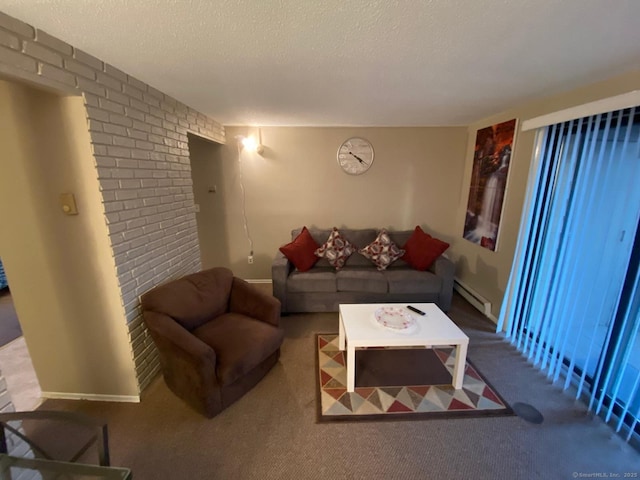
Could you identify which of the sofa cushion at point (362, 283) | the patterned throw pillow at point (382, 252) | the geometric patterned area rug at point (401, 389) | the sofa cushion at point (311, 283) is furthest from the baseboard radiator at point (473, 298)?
the sofa cushion at point (311, 283)

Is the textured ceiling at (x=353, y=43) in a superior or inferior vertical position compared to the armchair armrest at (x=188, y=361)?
superior

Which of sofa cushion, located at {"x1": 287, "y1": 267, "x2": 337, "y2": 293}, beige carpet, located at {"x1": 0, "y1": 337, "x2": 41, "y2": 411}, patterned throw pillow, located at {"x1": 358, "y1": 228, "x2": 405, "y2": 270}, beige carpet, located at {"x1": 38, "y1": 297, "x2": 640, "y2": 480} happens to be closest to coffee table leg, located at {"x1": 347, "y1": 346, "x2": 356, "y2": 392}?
beige carpet, located at {"x1": 38, "y1": 297, "x2": 640, "y2": 480}

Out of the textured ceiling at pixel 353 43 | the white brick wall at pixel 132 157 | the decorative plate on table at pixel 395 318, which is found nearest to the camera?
the textured ceiling at pixel 353 43

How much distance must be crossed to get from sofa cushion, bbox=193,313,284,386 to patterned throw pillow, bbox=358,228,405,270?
162cm

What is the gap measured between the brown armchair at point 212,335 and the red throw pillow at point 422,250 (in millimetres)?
1847

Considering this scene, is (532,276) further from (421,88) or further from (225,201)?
(225,201)

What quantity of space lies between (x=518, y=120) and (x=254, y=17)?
260cm

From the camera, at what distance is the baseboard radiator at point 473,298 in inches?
114

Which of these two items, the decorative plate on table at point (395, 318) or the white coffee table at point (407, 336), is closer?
the white coffee table at point (407, 336)

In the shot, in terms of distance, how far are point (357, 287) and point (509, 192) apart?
1817 mm

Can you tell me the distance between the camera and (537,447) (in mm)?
1521

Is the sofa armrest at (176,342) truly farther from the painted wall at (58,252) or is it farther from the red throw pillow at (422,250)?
the red throw pillow at (422,250)

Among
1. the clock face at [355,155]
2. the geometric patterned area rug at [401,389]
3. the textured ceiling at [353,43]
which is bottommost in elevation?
the geometric patterned area rug at [401,389]

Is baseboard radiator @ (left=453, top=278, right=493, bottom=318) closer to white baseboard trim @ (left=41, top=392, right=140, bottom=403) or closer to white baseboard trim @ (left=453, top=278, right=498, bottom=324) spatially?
white baseboard trim @ (left=453, top=278, right=498, bottom=324)
